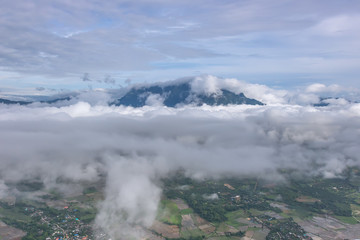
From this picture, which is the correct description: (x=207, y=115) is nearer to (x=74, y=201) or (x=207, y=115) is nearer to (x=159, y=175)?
(x=159, y=175)

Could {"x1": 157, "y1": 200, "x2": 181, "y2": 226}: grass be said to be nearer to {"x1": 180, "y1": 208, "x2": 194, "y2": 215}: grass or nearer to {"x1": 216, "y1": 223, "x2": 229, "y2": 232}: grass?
{"x1": 180, "y1": 208, "x2": 194, "y2": 215}: grass

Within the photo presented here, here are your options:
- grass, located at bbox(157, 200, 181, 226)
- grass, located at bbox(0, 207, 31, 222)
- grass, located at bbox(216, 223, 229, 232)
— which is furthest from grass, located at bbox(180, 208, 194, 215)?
grass, located at bbox(0, 207, 31, 222)

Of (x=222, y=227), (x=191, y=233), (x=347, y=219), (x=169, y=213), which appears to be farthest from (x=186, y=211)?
(x=347, y=219)

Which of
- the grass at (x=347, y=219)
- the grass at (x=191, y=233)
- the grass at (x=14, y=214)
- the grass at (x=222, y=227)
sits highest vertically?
the grass at (x=14, y=214)

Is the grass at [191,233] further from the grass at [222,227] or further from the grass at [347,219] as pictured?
the grass at [347,219]

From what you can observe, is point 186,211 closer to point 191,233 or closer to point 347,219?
point 191,233

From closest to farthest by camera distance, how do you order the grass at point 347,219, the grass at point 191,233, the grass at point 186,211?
1. the grass at point 191,233
2. the grass at point 347,219
3. the grass at point 186,211

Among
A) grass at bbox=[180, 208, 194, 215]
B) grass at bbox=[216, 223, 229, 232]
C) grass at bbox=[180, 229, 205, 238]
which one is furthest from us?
grass at bbox=[180, 208, 194, 215]

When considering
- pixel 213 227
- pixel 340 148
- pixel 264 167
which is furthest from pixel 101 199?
pixel 340 148

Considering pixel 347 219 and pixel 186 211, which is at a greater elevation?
pixel 186 211

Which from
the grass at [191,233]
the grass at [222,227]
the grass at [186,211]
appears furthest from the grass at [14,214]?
the grass at [222,227]
